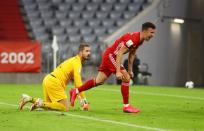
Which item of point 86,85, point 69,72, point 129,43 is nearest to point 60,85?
point 69,72

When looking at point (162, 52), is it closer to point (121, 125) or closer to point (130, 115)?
point (130, 115)

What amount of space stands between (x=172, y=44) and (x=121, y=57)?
19364mm

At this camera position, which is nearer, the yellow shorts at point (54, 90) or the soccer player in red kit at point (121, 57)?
the soccer player in red kit at point (121, 57)

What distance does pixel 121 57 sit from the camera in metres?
13.8

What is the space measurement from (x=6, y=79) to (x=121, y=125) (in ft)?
57.9

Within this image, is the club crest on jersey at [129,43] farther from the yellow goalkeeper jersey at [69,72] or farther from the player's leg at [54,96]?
the player's leg at [54,96]

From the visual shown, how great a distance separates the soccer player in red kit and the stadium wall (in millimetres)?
16770

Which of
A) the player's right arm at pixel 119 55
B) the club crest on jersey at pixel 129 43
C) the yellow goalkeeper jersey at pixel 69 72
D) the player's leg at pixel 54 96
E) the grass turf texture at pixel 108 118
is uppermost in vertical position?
the club crest on jersey at pixel 129 43

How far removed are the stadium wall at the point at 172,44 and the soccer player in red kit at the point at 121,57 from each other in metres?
16.8

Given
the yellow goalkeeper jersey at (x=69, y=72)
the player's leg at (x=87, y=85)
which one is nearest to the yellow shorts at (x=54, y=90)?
the yellow goalkeeper jersey at (x=69, y=72)

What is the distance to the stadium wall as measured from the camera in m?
32.0

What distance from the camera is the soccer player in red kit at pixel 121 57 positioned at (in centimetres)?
1379

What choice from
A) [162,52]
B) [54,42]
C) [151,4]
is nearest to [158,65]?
[162,52]

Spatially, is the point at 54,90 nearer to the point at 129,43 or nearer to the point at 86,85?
the point at 86,85
